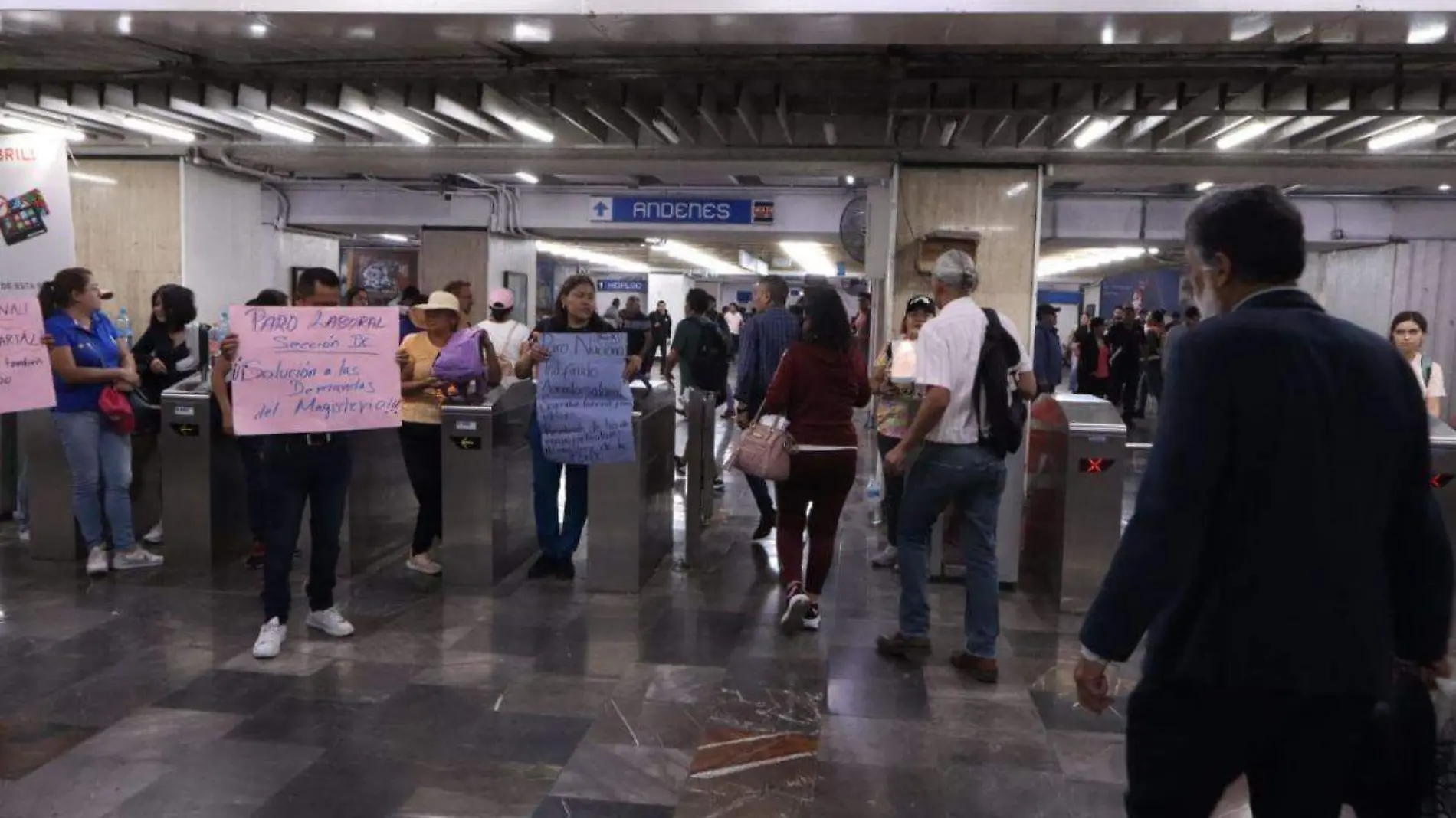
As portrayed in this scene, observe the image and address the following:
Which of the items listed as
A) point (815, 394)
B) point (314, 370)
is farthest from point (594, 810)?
point (314, 370)

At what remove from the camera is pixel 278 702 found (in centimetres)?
440

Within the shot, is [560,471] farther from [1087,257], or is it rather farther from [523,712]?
[1087,257]

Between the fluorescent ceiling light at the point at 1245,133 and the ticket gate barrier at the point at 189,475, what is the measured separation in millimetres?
7626

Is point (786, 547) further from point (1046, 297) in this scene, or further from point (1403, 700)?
point (1046, 297)

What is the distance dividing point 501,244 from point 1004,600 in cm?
1314

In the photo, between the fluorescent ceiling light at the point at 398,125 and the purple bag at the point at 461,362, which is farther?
the fluorescent ceiling light at the point at 398,125

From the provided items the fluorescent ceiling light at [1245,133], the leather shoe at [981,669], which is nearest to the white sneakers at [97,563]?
the leather shoe at [981,669]

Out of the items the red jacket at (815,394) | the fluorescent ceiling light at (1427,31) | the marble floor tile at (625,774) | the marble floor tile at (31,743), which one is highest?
the fluorescent ceiling light at (1427,31)

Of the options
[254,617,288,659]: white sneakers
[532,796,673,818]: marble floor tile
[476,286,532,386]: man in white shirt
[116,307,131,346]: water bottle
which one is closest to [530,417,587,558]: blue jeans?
[476,286,532,386]: man in white shirt

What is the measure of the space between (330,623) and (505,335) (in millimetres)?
2351

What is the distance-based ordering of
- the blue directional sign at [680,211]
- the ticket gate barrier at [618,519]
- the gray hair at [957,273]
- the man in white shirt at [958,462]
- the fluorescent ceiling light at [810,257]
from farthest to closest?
the fluorescent ceiling light at [810,257] → the blue directional sign at [680,211] → the ticket gate barrier at [618,519] → the gray hair at [957,273] → the man in white shirt at [958,462]

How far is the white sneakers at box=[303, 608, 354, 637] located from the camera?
5.28m

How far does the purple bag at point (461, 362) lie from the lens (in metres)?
6.11

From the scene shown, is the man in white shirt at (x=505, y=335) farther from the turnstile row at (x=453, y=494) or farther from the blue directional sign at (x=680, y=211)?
the blue directional sign at (x=680, y=211)
